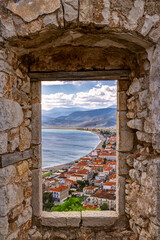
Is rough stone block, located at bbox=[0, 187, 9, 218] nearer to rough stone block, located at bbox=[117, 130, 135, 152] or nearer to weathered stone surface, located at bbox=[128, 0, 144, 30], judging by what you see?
rough stone block, located at bbox=[117, 130, 135, 152]

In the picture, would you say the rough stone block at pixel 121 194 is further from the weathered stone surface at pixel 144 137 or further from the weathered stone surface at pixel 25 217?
the weathered stone surface at pixel 25 217

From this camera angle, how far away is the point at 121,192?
8.70 ft

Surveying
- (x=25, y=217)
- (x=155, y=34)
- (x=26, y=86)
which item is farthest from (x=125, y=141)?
(x=25, y=217)

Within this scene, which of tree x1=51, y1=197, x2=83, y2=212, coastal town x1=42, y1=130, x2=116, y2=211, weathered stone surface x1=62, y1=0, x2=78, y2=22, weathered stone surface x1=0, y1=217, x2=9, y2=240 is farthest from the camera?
tree x1=51, y1=197, x2=83, y2=212

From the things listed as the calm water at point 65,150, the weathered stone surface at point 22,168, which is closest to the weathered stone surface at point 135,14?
the weathered stone surface at point 22,168

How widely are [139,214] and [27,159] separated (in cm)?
147

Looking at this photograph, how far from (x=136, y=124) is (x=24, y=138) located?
52.7 inches

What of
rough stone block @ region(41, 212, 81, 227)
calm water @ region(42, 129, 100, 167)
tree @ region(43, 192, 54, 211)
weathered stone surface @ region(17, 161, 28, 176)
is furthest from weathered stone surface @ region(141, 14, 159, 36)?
calm water @ region(42, 129, 100, 167)

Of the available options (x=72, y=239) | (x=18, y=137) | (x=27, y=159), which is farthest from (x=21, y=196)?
(x=72, y=239)

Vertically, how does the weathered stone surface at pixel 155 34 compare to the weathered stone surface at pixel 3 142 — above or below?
above

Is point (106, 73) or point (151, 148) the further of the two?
point (106, 73)

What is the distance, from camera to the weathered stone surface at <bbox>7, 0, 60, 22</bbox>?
→ 6.28 ft

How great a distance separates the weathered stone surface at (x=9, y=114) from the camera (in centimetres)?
198

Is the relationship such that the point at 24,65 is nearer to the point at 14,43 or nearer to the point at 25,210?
the point at 14,43
